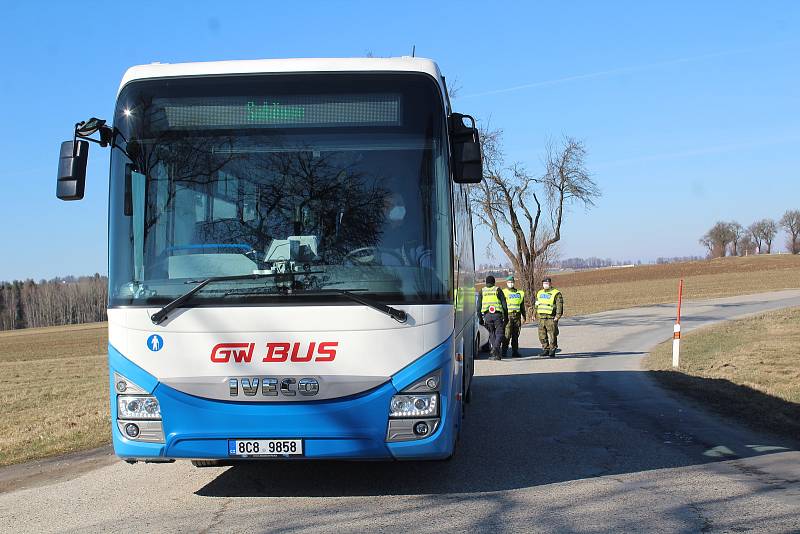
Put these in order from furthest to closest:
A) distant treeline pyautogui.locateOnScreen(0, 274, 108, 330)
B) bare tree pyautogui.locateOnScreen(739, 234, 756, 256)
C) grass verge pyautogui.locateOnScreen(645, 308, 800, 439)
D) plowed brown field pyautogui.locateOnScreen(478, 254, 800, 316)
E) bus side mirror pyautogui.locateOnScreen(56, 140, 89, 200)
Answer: bare tree pyautogui.locateOnScreen(739, 234, 756, 256)
distant treeline pyautogui.locateOnScreen(0, 274, 108, 330)
plowed brown field pyautogui.locateOnScreen(478, 254, 800, 316)
grass verge pyautogui.locateOnScreen(645, 308, 800, 439)
bus side mirror pyautogui.locateOnScreen(56, 140, 89, 200)

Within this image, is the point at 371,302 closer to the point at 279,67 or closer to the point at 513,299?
the point at 279,67

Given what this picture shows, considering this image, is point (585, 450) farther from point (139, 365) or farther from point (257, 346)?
point (139, 365)

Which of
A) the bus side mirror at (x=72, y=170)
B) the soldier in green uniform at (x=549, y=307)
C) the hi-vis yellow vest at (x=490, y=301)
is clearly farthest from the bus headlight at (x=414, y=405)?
the hi-vis yellow vest at (x=490, y=301)

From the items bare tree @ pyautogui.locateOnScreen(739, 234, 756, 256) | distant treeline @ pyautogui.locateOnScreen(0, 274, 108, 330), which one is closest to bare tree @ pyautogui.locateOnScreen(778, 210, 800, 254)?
bare tree @ pyautogui.locateOnScreen(739, 234, 756, 256)

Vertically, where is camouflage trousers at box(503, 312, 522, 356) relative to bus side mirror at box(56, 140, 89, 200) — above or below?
below

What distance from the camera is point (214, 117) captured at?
19.9ft

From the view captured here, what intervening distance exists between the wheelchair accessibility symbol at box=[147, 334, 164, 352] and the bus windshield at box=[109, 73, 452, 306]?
25cm

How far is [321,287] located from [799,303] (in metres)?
38.5

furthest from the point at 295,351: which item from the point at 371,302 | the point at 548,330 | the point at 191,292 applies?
the point at 548,330

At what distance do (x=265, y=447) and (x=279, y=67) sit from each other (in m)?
2.66

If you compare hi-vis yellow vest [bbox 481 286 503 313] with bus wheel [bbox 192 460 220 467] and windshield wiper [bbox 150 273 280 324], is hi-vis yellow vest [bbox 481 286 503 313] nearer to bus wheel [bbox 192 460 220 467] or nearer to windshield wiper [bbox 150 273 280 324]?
bus wheel [bbox 192 460 220 467]

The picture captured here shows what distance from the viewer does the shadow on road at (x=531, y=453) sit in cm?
670

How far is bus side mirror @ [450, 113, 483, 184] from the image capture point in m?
6.18

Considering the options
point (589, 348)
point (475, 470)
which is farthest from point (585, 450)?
point (589, 348)
